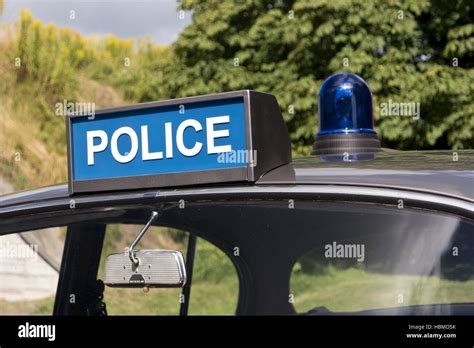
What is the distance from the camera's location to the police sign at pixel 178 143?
2000 mm

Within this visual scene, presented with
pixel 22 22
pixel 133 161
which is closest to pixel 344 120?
pixel 133 161

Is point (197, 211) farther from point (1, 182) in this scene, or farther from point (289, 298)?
point (1, 182)

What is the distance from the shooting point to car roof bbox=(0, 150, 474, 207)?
1838 millimetres

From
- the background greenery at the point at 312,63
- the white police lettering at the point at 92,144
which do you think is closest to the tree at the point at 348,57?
the background greenery at the point at 312,63

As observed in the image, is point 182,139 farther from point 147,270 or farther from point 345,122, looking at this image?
point 345,122

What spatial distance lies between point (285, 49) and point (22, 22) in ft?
14.1

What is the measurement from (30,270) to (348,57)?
4353 mm

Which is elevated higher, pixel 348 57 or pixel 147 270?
pixel 348 57

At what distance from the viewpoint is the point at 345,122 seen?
2654mm

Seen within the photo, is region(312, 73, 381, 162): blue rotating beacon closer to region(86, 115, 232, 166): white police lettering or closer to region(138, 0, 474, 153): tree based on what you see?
region(86, 115, 232, 166): white police lettering

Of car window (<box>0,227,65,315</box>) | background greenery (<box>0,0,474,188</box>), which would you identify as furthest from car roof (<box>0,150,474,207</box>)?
background greenery (<box>0,0,474,188</box>)

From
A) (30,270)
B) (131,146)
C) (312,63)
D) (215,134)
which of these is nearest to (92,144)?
(131,146)

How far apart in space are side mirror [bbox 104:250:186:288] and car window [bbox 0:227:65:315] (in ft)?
1.68

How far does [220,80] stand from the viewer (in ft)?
35.8
